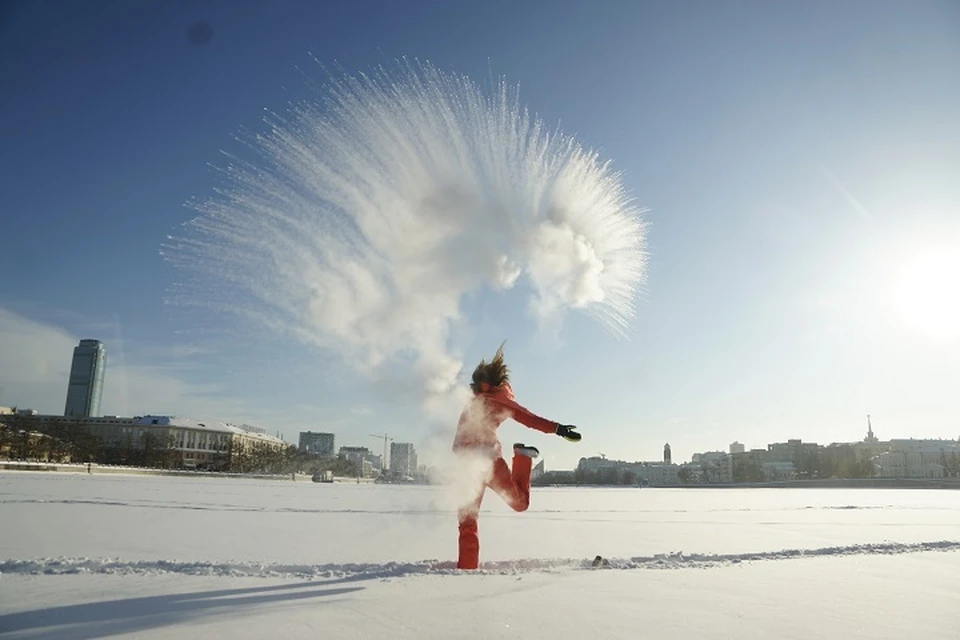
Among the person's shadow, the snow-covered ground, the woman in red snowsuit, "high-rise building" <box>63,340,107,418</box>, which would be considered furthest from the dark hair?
"high-rise building" <box>63,340,107,418</box>

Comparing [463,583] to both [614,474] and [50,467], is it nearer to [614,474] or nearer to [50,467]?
[50,467]

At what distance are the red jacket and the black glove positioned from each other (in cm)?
7

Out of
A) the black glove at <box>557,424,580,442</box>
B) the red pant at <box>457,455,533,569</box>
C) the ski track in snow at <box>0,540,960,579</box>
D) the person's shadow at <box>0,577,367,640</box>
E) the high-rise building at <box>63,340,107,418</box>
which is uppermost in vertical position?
the high-rise building at <box>63,340,107,418</box>

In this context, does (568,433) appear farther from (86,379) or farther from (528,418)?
(86,379)

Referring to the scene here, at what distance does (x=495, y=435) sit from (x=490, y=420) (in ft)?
0.72

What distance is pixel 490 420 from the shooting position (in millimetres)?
8312

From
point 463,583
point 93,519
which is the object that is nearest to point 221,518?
point 93,519

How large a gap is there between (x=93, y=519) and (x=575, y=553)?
949 centimetres

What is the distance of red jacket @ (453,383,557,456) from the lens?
820cm

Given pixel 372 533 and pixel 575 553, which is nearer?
pixel 575 553

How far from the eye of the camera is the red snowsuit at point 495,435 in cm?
816

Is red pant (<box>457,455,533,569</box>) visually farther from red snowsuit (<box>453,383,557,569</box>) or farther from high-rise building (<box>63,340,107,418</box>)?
high-rise building (<box>63,340,107,418</box>)

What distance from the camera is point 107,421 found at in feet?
456

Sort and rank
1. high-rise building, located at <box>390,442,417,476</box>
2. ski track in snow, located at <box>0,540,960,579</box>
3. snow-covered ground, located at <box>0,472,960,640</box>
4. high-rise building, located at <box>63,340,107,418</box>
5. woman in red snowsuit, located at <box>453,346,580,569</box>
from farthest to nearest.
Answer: high-rise building, located at <box>63,340,107,418</box> < high-rise building, located at <box>390,442,417,476</box> < woman in red snowsuit, located at <box>453,346,580,569</box> < ski track in snow, located at <box>0,540,960,579</box> < snow-covered ground, located at <box>0,472,960,640</box>
